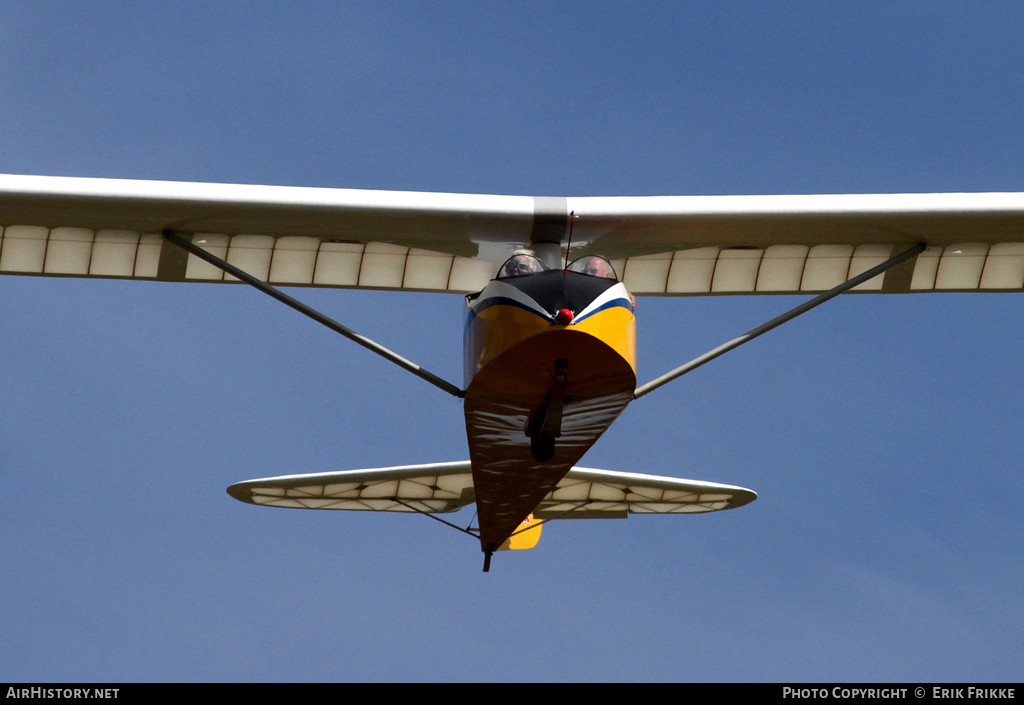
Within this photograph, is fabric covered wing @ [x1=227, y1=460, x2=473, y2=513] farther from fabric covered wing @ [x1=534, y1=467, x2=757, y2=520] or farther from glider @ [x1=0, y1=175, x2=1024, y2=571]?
fabric covered wing @ [x1=534, y1=467, x2=757, y2=520]

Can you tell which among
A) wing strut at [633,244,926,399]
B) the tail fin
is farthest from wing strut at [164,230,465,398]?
the tail fin

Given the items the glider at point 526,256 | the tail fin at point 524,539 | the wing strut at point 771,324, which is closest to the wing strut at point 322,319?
the glider at point 526,256

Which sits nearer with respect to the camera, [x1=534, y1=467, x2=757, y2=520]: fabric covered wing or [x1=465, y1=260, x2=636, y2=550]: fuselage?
[x1=465, y1=260, x2=636, y2=550]: fuselage

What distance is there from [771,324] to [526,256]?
13.3 ft

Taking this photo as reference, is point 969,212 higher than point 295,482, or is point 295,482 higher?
point 969,212

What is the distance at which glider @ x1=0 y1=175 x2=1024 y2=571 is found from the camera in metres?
14.1

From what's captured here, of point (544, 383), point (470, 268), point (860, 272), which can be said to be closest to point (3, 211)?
point (470, 268)

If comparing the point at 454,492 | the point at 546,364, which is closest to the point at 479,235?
the point at 546,364

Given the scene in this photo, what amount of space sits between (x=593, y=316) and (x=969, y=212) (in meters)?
6.74

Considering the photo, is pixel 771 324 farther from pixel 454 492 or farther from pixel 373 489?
pixel 373 489

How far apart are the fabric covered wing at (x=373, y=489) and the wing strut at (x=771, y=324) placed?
22.1 ft

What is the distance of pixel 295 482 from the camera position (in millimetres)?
21547

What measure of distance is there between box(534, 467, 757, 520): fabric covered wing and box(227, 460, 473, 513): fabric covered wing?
169 cm
